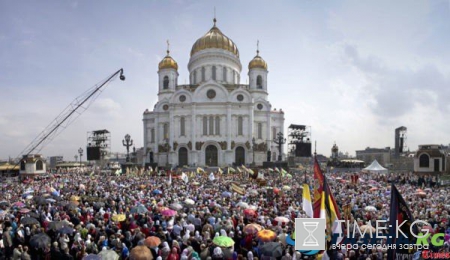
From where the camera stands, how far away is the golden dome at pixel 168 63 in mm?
55656

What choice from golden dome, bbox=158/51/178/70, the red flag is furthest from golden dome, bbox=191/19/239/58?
the red flag

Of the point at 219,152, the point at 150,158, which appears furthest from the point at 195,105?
the point at 150,158

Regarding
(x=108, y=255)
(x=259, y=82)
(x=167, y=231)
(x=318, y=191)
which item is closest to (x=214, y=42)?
(x=259, y=82)

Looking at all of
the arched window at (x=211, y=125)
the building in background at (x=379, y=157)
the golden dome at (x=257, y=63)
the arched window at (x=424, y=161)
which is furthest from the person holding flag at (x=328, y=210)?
the building in background at (x=379, y=157)

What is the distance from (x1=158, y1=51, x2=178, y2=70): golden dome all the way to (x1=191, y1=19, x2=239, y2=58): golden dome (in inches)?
155

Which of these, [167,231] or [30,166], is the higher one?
[167,231]

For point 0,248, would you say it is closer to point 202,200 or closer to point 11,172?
point 202,200

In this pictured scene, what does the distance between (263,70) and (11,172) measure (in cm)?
4411

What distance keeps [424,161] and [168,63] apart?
41.9m

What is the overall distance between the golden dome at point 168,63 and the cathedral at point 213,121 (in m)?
3.86

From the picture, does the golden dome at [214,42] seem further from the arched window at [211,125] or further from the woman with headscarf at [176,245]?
the woman with headscarf at [176,245]

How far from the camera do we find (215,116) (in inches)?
1923

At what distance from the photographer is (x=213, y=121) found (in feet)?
160

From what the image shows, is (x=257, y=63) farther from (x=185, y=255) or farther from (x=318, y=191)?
(x=185, y=255)
